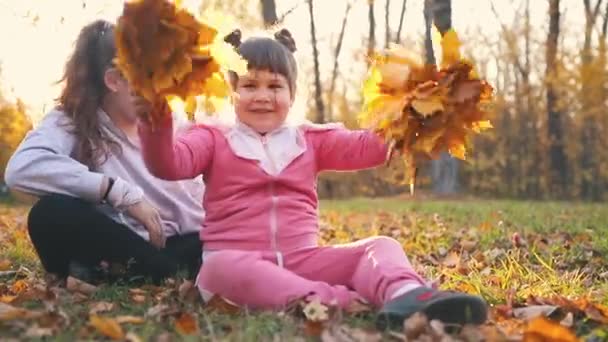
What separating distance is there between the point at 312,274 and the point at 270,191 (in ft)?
1.22

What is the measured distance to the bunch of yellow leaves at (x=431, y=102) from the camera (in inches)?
110

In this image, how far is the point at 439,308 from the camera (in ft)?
8.14

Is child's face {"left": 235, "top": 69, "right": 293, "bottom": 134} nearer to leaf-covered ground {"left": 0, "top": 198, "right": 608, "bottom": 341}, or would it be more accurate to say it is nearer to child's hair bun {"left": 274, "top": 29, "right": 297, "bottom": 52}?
child's hair bun {"left": 274, "top": 29, "right": 297, "bottom": 52}

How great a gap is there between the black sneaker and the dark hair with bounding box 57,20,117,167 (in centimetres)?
169

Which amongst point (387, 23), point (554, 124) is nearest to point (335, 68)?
point (387, 23)

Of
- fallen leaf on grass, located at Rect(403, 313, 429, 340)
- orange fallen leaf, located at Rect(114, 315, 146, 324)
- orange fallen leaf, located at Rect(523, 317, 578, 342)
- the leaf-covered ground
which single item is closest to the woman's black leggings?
the leaf-covered ground

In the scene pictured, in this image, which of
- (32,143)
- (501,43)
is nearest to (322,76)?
(501,43)

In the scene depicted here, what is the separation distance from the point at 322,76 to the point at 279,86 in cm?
2551

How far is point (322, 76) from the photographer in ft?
94.1

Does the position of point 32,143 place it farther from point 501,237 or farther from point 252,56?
point 501,237

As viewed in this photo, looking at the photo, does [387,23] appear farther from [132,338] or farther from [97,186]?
[132,338]

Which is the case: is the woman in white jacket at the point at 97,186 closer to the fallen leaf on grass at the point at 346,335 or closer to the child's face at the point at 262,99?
the child's face at the point at 262,99

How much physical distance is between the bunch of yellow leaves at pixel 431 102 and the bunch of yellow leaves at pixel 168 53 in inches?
23.0

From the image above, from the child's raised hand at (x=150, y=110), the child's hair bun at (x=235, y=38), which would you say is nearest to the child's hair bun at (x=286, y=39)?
the child's hair bun at (x=235, y=38)
